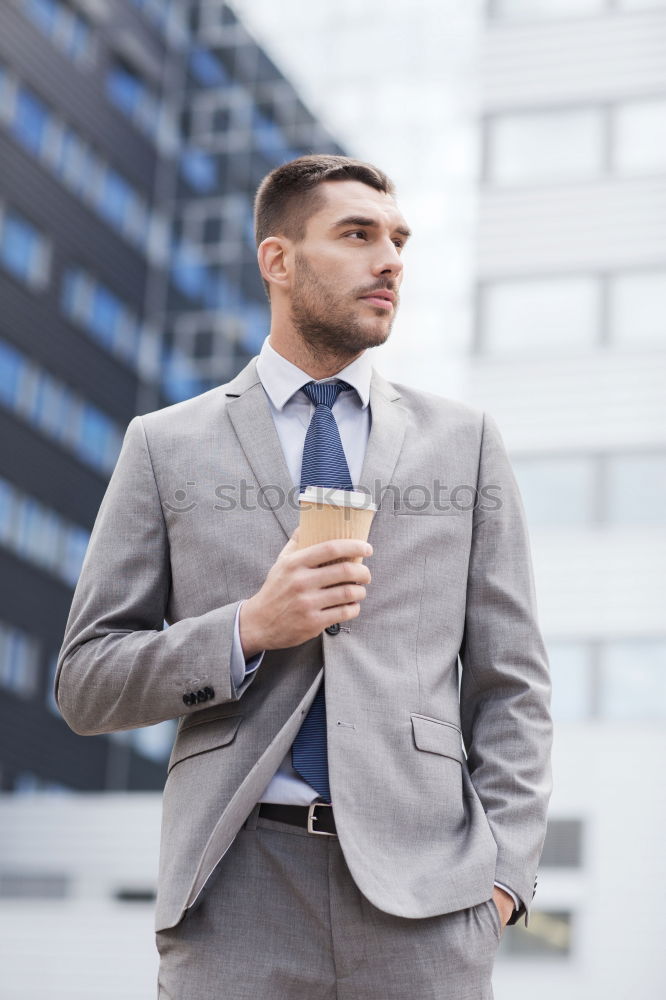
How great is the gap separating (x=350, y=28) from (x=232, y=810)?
472 inches

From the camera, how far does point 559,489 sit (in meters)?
9.51

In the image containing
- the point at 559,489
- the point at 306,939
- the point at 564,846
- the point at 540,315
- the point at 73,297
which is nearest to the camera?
the point at 306,939

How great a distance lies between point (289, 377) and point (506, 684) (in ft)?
2.27

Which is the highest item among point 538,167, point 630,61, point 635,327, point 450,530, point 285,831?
point 630,61

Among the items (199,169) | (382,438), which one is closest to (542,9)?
(199,169)

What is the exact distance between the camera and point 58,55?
786 inches

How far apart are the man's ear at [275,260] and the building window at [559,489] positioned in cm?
711

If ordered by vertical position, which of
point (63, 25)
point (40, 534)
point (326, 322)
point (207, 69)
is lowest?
point (326, 322)

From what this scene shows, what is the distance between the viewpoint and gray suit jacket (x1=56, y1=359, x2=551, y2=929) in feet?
6.19

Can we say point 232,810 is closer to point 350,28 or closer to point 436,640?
point 436,640

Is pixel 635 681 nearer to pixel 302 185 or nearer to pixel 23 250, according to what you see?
pixel 302 185

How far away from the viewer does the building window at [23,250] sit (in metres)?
19.6

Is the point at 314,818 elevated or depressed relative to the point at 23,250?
depressed

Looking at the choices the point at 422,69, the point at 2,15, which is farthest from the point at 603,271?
the point at 2,15
